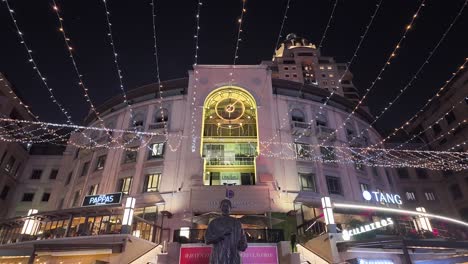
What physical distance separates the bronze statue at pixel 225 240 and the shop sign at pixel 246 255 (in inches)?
247

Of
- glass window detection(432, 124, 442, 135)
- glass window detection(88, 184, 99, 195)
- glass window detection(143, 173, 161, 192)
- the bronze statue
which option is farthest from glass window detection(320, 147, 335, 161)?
glass window detection(88, 184, 99, 195)

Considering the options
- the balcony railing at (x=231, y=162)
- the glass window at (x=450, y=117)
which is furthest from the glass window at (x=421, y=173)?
the balcony railing at (x=231, y=162)

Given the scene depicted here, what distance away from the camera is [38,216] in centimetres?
1819

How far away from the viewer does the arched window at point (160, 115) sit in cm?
2515

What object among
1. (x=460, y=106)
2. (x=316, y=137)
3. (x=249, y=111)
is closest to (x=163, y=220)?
(x=249, y=111)

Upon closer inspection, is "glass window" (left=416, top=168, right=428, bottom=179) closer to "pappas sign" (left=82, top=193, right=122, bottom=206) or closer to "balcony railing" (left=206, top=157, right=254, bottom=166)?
"balcony railing" (left=206, top=157, right=254, bottom=166)

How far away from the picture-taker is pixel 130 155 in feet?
78.1

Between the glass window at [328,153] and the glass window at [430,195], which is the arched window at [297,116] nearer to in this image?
the glass window at [328,153]

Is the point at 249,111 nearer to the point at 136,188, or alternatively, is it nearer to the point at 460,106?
the point at 136,188

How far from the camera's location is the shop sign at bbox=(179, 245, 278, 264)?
1319cm

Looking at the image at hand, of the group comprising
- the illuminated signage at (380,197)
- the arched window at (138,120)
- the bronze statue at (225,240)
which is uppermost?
the arched window at (138,120)

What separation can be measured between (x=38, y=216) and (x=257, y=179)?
48.1ft

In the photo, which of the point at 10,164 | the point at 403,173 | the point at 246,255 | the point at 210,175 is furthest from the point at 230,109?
the point at 10,164

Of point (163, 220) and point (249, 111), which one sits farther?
point (249, 111)
